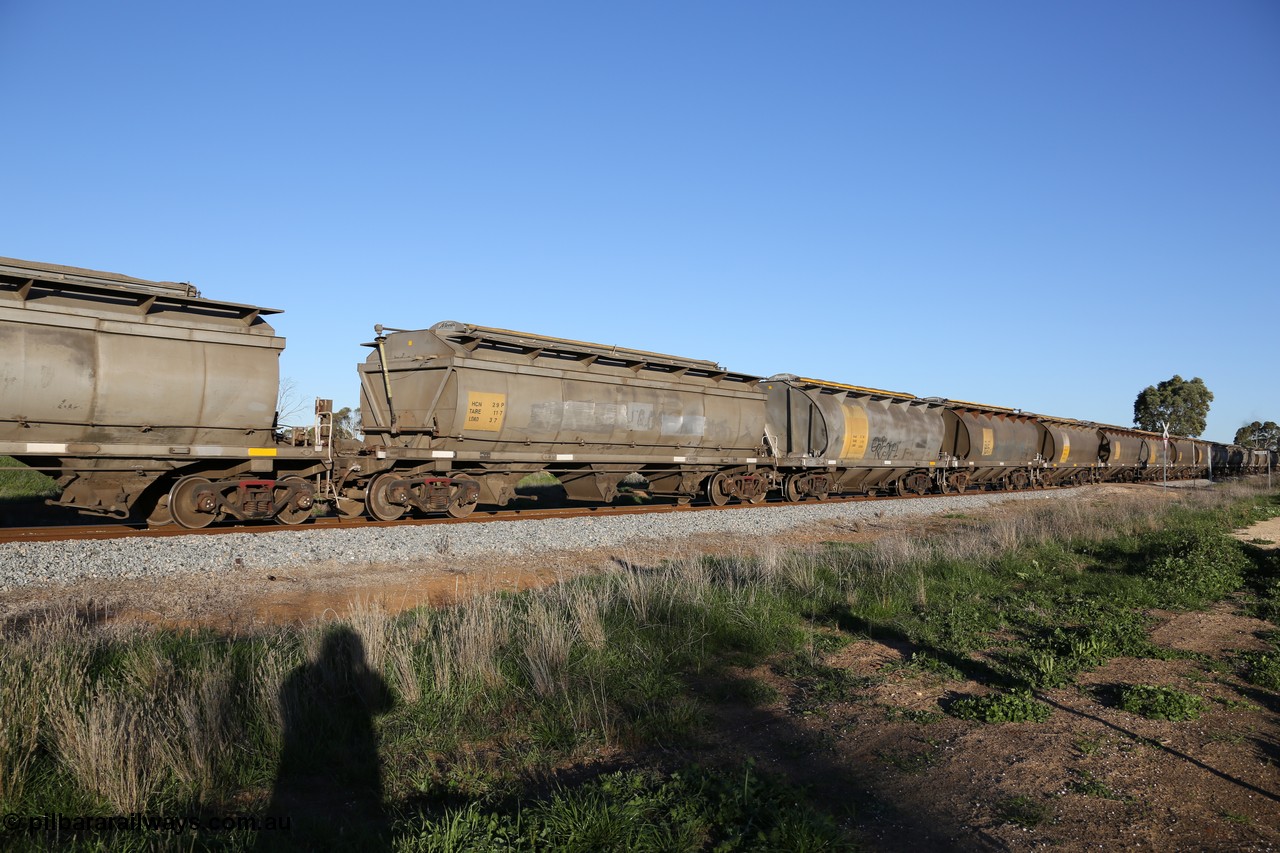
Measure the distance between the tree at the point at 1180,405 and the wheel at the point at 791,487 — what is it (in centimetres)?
9118

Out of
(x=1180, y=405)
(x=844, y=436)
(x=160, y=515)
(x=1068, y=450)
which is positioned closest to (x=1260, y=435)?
(x=1180, y=405)

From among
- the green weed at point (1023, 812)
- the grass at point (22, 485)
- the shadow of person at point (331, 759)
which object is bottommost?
the shadow of person at point (331, 759)

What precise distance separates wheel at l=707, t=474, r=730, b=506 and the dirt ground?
14.9 metres

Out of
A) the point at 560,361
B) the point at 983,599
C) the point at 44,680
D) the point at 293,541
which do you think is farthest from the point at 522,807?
the point at 560,361

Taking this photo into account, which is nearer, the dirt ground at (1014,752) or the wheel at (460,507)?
the dirt ground at (1014,752)

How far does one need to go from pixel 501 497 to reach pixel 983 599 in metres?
10.8

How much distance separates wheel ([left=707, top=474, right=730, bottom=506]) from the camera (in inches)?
915

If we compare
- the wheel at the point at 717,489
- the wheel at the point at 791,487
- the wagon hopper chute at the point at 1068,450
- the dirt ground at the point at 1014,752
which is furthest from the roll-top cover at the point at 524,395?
the wagon hopper chute at the point at 1068,450

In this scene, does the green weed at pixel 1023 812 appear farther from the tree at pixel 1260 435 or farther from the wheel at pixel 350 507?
the tree at pixel 1260 435

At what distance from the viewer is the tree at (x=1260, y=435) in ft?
381

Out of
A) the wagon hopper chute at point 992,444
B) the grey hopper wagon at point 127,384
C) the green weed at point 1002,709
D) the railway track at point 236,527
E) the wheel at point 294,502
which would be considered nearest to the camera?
the green weed at point 1002,709

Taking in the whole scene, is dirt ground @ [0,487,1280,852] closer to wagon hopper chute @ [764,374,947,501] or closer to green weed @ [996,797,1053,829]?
green weed @ [996,797,1053,829]

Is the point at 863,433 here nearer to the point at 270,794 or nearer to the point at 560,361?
the point at 560,361

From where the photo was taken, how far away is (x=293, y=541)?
41.3 feet
